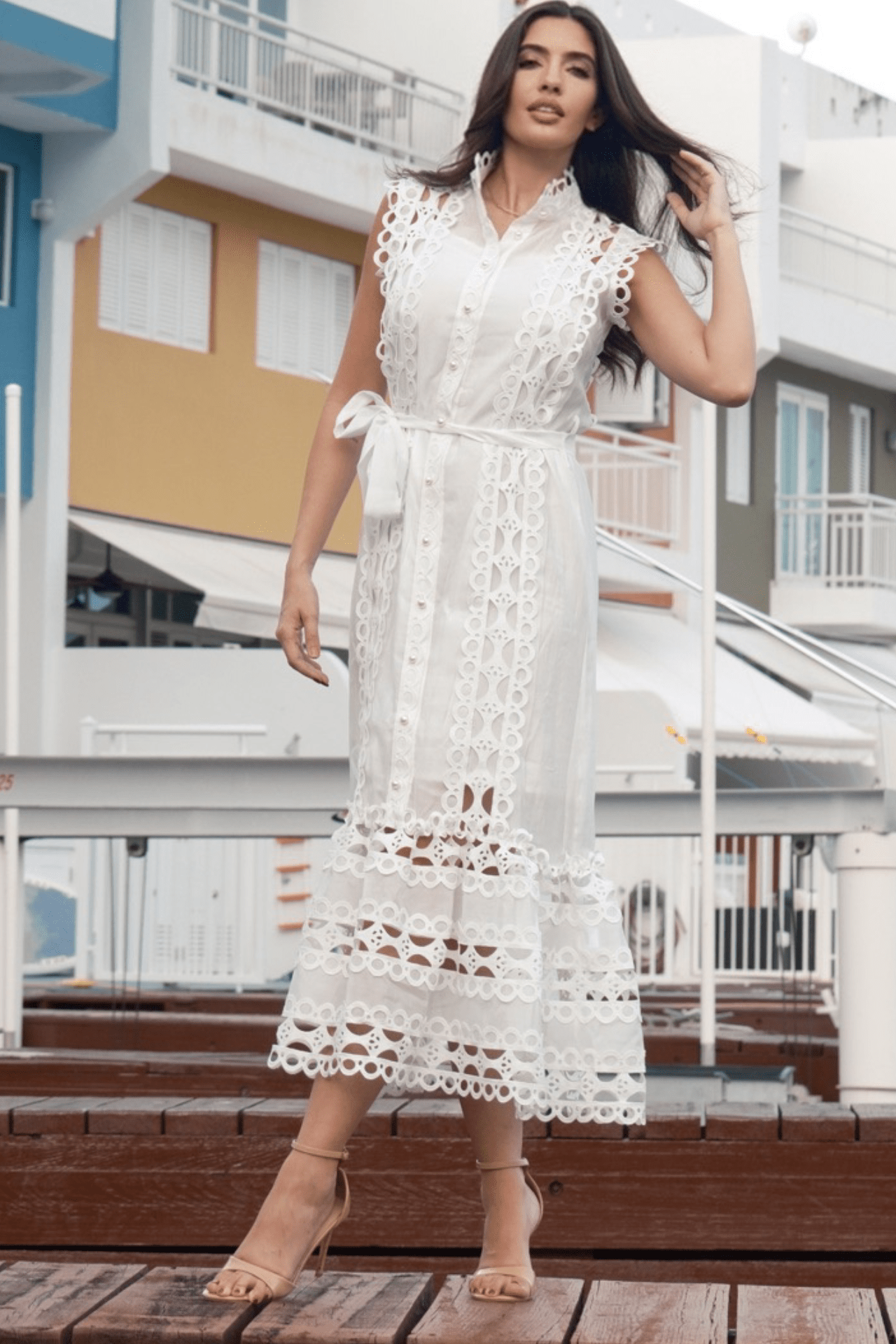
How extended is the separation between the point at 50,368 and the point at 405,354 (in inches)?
658

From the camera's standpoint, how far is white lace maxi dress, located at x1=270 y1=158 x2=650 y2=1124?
149 inches

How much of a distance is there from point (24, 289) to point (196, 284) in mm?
2443

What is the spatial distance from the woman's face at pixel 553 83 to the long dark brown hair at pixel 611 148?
0.06 feet

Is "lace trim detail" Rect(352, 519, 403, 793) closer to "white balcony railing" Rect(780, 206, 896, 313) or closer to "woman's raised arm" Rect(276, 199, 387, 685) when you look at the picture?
"woman's raised arm" Rect(276, 199, 387, 685)

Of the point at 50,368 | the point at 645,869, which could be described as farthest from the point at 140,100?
the point at 645,869

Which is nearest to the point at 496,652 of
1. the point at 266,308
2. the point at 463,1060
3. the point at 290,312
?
the point at 463,1060

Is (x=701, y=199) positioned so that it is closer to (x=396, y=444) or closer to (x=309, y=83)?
(x=396, y=444)

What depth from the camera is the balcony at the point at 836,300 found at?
2941 cm

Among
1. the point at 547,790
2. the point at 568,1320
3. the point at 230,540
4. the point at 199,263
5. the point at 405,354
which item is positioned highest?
the point at 199,263

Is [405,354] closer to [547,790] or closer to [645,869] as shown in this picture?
[547,790]

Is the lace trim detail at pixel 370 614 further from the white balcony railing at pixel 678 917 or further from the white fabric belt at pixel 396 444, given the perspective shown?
the white balcony railing at pixel 678 917

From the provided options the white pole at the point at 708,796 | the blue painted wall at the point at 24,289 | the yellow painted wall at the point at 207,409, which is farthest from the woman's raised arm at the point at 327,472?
the yellow painted wall at the point at 207,409

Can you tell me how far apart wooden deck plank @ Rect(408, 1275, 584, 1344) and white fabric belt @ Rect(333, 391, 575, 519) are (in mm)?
1201

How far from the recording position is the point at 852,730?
25.7 meters
